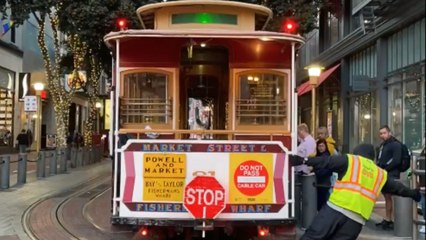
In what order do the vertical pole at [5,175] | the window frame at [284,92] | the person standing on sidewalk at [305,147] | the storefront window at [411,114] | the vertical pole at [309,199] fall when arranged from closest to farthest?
the window frame at [284,92]
the vertical pole at [309,199]
the person standing on sidewalk at [305,147]
the storefront window at [411,114]
the vertical pole at [5,175]

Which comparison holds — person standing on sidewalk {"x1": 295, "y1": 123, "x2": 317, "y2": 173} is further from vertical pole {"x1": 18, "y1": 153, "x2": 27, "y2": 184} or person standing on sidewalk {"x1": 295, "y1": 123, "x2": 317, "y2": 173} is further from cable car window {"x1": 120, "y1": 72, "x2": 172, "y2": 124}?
vertical pole {"x1": 18, "y1": 153, "x2": 27, "y2": 184}

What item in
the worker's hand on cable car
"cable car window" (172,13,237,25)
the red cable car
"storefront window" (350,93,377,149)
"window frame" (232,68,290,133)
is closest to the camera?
the worker's hand on cable car

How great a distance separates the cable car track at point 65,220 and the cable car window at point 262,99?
217 cm

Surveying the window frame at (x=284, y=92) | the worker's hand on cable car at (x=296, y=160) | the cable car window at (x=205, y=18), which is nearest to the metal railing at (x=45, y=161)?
the cable car window at (x=205, y=18)

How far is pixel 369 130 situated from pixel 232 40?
1061cm

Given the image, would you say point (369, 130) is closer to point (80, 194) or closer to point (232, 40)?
point (80, 194)

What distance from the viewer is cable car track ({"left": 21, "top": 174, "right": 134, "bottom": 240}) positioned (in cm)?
885

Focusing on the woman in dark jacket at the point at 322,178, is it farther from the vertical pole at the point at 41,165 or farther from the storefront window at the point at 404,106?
the vertical pole at the point at 41,165

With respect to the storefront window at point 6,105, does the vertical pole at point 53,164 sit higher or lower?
lower

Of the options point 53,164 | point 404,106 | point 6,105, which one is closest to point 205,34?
point 404,106

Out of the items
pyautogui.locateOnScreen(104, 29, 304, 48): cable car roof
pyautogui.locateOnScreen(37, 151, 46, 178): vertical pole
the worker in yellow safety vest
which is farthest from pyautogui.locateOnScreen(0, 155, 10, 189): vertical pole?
the worker in yellow safety vest

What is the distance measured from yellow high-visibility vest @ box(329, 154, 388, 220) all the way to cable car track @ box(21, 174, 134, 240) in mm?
3126

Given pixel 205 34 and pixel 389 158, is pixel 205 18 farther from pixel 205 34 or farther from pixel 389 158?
pixel 389 158

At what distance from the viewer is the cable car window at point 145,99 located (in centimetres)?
755
